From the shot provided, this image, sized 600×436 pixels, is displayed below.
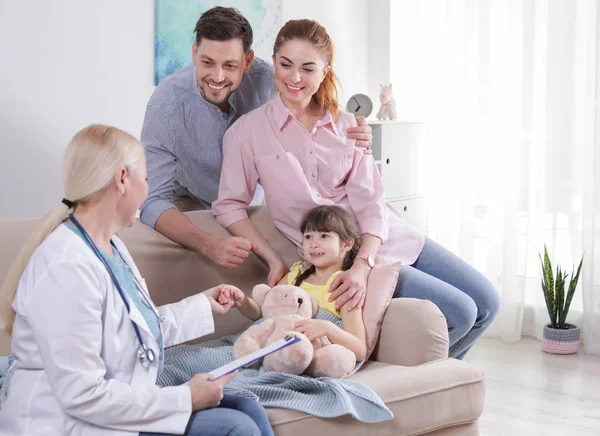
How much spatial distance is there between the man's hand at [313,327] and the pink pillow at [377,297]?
185 millimetres

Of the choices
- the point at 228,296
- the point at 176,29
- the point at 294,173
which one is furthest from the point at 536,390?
the point at 176,29

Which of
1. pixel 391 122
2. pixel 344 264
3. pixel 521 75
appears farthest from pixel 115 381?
pixel 521 75

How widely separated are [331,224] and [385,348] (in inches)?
15.9

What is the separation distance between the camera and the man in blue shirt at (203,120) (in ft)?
8.30

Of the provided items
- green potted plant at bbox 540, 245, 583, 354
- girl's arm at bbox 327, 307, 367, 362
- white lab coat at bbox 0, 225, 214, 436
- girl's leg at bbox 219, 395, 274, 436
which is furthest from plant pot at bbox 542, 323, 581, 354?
white lab coat at bbox 0, 225, 214, 436

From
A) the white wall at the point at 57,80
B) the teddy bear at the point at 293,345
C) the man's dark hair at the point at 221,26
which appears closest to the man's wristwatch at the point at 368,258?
the teddy bear at the point at 293,345

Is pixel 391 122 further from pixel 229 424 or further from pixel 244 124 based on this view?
pixel 229 424

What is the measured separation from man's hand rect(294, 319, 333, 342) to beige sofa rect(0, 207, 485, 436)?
147 mm

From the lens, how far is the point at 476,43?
14.5ft

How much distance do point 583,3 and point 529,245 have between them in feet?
4.16

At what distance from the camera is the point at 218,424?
65.3 inches

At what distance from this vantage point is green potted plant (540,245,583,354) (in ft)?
13.2

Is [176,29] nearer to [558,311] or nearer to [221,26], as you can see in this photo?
[221,26]

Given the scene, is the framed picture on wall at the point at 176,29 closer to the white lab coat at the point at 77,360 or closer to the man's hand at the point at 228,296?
the man's hand at the point at 228,296
